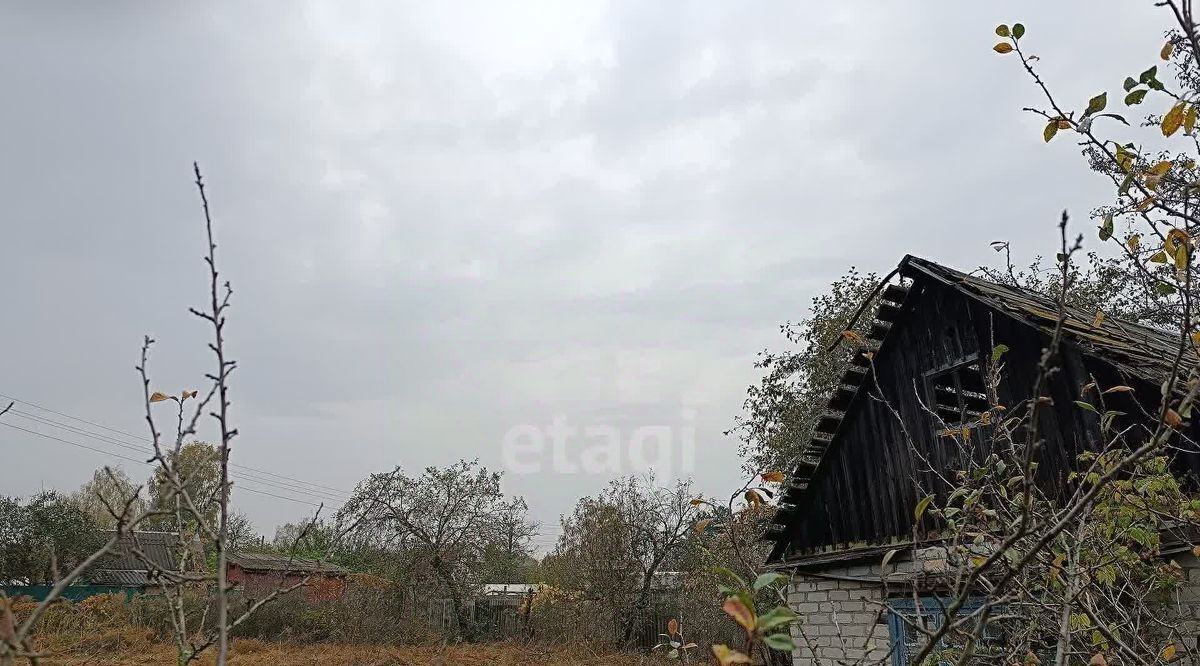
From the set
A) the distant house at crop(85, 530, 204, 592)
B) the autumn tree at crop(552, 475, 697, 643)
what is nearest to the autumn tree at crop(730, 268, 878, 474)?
the autumn tree at crop(552, 475, 697, 643)

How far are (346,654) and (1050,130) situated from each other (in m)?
14.8

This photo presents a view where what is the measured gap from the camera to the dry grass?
12758mm

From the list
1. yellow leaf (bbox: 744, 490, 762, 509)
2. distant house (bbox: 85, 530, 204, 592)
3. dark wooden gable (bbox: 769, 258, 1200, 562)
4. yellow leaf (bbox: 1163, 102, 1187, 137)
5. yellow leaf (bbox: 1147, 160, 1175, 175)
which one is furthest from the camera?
dark wooden gable (bbox: 769, 258, 1200, 562)

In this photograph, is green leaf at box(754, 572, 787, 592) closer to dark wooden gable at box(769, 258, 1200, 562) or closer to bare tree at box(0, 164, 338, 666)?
bare tree at box(0, 164, 338, 666)

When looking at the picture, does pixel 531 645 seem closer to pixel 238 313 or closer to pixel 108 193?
pixel 108 193

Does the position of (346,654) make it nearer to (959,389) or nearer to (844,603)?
(844,603)

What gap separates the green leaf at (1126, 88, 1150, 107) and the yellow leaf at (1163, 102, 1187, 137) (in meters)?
0.20

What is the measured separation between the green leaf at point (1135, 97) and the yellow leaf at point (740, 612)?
2.48m

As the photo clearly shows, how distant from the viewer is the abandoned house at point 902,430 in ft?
20.7

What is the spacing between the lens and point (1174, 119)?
2225mm

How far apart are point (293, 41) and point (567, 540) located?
15.6 metres

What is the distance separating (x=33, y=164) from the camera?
4.93 meters

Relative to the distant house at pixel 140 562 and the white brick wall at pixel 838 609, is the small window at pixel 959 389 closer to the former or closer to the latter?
the white brick wall at pixel 838 609

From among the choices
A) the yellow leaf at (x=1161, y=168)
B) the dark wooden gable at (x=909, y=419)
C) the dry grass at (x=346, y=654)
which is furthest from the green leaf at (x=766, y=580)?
the dry grass at (x=346, y=654)
